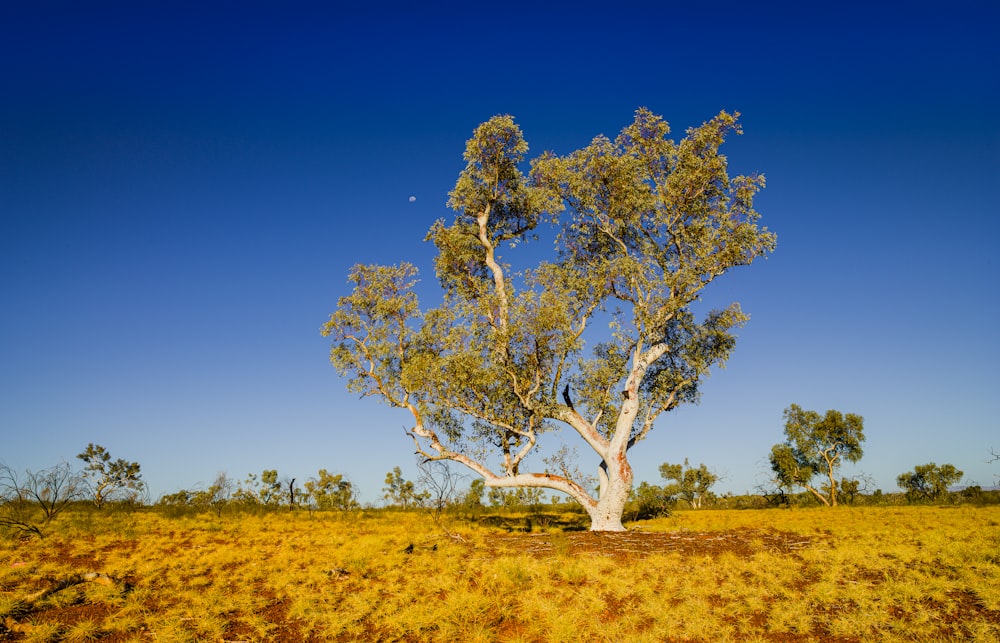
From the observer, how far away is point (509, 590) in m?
8.75

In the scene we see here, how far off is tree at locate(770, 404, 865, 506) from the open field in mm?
32329

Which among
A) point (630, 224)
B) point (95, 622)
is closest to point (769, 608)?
point (95, 622)

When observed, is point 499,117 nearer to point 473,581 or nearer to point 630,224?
point 630,224

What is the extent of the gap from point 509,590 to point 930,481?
186 ft

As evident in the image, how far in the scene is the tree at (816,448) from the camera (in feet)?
140

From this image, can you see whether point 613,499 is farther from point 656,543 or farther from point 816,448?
point 816,448

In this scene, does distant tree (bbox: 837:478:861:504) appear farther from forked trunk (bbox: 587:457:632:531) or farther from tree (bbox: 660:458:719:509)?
forked trunk (bbox: 587:457:632:531)

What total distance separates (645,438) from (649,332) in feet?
14.4

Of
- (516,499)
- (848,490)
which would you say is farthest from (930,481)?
(516,499)

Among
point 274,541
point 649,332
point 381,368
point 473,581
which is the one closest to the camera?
point 473,581

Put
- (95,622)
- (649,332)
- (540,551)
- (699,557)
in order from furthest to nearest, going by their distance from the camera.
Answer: (649,332) → (540,551) → (699,557) → (95,622)

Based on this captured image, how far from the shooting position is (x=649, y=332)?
19.7 m

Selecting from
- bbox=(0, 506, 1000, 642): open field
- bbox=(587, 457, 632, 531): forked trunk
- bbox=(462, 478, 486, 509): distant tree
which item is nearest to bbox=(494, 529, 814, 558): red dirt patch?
bbox=(0, 506, 1000, 642): open field

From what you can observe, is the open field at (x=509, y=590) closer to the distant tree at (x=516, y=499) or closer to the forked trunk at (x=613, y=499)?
the forked trunk at (x=613, y=499)
